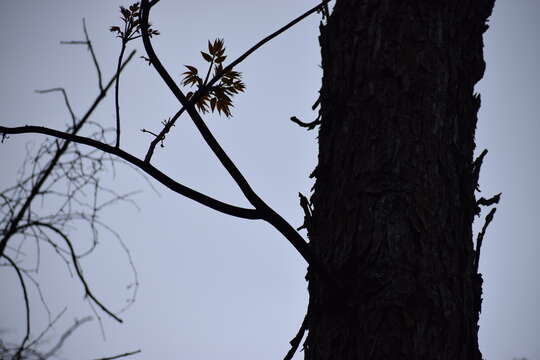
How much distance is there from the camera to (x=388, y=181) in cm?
124

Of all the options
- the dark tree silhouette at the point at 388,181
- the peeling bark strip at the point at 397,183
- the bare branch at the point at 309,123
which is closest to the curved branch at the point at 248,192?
the dark tree silhouette at the point at 388,181

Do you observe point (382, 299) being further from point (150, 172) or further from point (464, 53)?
point (464, 53)

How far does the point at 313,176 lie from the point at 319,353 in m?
0.54

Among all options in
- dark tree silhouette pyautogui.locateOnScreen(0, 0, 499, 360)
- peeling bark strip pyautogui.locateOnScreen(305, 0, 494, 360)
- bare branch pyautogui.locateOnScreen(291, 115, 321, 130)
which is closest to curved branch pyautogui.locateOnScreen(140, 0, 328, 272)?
dark tree silhouette pyautogui.locateOnScreen(0, 0, 499, 360)

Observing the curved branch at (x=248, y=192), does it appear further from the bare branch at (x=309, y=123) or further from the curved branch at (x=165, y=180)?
the bare branch at (x=309, y=123)

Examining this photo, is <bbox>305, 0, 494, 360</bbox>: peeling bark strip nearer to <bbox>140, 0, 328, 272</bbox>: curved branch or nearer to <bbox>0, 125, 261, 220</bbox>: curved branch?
<bbox>140, 0, 328, 272</bbox>: curved branch

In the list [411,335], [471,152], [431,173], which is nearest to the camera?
[411,335]

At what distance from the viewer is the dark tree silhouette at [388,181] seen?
114 centimetres

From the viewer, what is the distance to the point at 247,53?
1.35 metres

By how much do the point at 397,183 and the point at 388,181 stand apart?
3 cm

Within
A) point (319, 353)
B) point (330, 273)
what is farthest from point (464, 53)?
point (319, 353)

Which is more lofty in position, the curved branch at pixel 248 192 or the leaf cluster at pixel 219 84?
the leaf cluster at pixel 219 84

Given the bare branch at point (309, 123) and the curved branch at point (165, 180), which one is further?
the bare branch at point (309, 123)

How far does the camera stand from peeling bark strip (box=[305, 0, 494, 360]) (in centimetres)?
114
